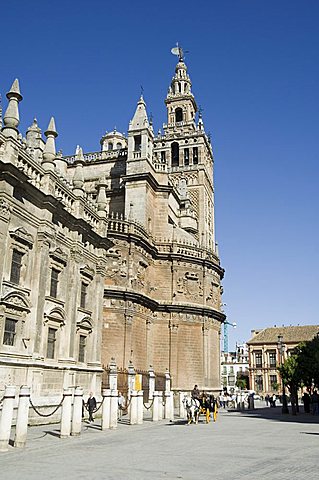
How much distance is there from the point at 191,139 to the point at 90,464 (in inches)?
2129

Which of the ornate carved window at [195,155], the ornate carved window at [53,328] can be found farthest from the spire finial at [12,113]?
the ornate carved window at [195,155]

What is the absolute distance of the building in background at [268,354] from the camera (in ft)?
236

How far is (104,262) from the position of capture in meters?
24.8

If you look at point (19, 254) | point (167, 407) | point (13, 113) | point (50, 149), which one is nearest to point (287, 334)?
point (167, 407)

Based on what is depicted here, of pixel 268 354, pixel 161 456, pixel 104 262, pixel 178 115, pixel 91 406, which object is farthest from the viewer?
pixel 268 354

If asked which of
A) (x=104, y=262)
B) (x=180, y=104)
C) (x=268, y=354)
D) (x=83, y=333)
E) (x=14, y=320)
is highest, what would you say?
(x=180, y=104)

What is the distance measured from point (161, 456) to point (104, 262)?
1439cm

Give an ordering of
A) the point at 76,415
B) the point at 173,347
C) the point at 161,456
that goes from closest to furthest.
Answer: the point at 161,456
the point at 76,415
the point at 173,347

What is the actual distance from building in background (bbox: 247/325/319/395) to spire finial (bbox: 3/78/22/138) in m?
61.5

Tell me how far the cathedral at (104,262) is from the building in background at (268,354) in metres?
21.6

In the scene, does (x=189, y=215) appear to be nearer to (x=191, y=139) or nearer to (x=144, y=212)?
(x=144, y=212)

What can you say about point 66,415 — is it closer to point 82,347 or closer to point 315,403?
point 82,347

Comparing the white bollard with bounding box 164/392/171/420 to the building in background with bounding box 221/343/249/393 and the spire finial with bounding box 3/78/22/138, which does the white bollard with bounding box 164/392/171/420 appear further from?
the building in background with bounding box 221/343/249/393

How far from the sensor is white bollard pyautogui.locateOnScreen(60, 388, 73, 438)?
46.9 ft
